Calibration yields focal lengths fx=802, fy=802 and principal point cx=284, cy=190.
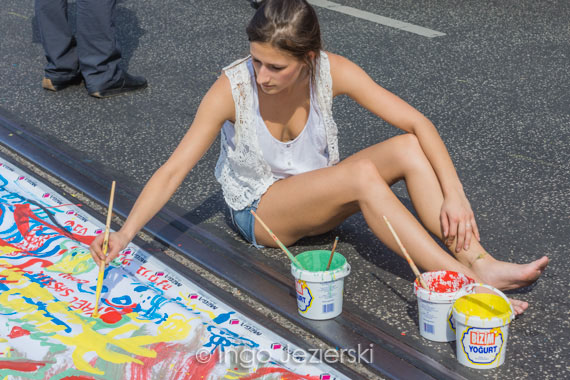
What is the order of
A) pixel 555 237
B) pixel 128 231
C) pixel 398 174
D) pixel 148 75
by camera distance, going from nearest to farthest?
pixel 128 231
pixel 398 174
pixel 555 237
pixel 148 75

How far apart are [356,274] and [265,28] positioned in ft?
2.96

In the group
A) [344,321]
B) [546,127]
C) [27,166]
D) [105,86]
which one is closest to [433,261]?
[344,321]

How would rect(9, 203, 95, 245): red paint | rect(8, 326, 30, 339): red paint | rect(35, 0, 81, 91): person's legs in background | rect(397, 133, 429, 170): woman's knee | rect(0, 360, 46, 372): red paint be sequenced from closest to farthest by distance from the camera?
rect(0, 360, 46, 372): red paint < rect(8, 326, 30, 339): red paint < rect(397, 133, 429, 170): woman's knee < rect(9, 203, 95, 245): red paint < rect(35, 0, 81, 91): person's legs in background

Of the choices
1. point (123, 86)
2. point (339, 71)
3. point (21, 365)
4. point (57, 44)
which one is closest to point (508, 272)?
point (339, 71)

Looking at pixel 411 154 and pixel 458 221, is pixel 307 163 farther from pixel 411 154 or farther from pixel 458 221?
pixel 458 221

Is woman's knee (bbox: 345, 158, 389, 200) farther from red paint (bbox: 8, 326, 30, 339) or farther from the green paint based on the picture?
red paint (bbox: 8, 326, 30, 339)

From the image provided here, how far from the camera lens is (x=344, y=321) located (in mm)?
2467

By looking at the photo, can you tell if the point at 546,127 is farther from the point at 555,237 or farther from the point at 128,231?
the point at 128,231

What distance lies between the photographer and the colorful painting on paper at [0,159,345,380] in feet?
7.28

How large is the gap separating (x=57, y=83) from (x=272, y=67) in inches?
105

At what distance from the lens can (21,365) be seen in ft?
7.27

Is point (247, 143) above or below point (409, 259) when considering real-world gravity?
above

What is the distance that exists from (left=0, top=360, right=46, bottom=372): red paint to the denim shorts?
2.90ft

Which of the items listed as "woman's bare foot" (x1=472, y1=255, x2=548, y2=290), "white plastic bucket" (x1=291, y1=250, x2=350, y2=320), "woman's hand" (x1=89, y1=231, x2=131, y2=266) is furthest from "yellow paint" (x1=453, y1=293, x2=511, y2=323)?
"woman's hand" (x1=89, y1=231, x2=131, y2=266)
